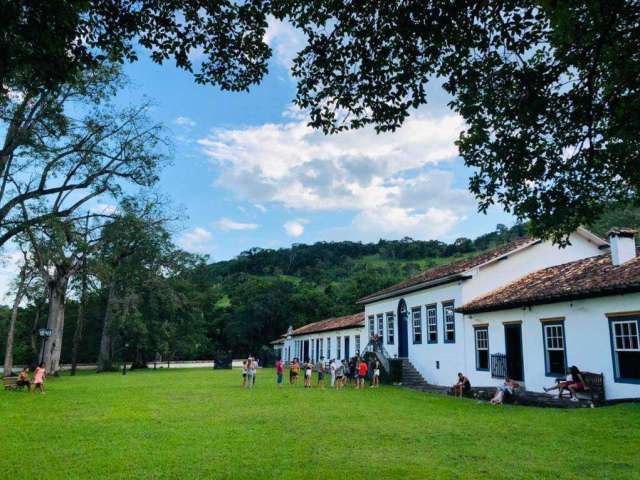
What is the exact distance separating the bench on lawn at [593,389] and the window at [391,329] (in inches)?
573

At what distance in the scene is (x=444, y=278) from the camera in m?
22.8

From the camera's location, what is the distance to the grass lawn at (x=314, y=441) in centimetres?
747

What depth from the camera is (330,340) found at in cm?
4153

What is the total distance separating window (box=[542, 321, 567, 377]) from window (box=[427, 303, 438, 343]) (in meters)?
7.32

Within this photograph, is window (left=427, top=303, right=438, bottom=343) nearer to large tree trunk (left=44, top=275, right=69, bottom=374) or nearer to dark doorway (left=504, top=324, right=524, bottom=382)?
dark doorway (left=504, top=324, right=524, bottom=382)

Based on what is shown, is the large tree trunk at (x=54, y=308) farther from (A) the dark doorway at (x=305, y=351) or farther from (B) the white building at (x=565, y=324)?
(B) the white building at (x=565, y=324)

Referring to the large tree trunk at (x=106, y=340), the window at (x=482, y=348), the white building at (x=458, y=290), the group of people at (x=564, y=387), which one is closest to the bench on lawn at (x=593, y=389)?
the group of people at (x=564, y=387)

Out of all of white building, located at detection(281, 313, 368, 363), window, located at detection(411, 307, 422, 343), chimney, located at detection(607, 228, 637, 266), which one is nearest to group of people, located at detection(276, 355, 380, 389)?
window, located at detection(411, 307, 422, 343)

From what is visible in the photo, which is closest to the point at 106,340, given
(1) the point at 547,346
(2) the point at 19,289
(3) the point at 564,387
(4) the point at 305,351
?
(2) the point at 19,289

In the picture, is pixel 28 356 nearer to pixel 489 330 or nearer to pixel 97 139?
pixel 97 139

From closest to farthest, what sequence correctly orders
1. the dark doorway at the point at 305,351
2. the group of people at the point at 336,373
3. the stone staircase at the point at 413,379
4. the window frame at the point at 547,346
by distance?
the window frame at the point at 547,346 → the stone staircase at the point at 413,379 → the group of people at the point at 336,373 → the dark doorway at the point at 305,351

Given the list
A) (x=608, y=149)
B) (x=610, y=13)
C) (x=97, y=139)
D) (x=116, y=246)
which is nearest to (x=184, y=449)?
(x=608, y=149)

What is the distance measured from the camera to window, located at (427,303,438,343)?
79.4 ft

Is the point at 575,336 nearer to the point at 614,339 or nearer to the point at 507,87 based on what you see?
the point at 614,339
